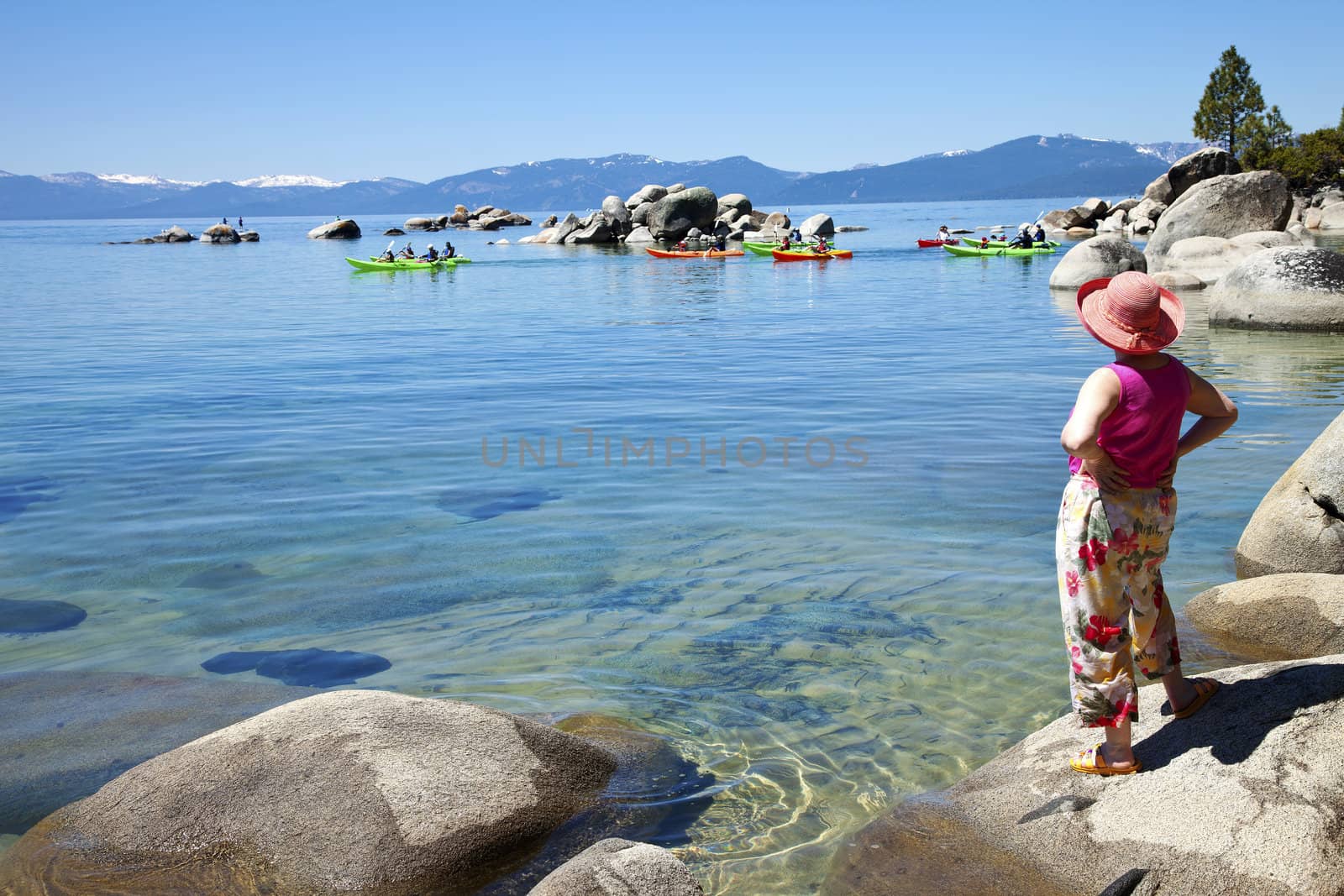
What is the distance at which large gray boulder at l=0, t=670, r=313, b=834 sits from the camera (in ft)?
15.9

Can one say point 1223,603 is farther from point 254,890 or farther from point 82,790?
point 82,790

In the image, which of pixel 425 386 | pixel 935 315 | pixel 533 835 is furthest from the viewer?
pixel 935 315

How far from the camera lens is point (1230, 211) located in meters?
33.8

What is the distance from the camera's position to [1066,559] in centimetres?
376

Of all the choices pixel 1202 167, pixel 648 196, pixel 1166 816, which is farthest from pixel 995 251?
pixel 1166 816

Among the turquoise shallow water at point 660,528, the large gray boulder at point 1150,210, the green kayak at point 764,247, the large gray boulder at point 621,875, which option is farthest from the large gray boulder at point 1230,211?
the large gray boulder at point 621,875

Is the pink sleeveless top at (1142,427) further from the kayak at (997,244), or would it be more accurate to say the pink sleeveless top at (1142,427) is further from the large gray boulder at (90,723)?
the kayak at (997,244)

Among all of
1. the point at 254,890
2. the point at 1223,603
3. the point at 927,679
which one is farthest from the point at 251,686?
the point at 1223,603

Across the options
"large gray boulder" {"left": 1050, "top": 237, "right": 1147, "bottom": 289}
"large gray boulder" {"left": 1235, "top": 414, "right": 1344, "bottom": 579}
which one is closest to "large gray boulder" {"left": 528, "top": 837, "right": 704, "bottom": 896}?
"large gray boulder" {"left": 1235, "top": 414, "right": 1344, "bottom": 579}

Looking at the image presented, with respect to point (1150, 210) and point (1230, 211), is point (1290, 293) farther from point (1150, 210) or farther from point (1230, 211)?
point (1150, 210)

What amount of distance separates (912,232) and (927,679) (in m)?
87.9

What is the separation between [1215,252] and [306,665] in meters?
29.1

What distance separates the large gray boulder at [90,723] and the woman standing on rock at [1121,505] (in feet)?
12.8

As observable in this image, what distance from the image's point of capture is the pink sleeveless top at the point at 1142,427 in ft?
12.0
